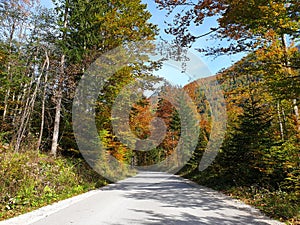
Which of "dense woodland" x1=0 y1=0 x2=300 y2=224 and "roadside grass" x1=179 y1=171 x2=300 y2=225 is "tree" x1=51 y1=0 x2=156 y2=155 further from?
"roadside grass" x1=179 y1=171 x2=300 y2=225

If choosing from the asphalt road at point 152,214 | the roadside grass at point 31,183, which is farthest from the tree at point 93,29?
the asphalt road at point 152,214

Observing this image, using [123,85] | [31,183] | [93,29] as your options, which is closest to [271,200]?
[31,183]

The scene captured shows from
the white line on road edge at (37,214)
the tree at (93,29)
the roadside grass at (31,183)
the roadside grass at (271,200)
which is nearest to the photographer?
the white line on road edge at (37,214)

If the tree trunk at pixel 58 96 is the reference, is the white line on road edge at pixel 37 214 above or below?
below

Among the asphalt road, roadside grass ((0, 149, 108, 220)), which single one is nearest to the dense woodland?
roadside grass ((0, 149, 108, 220))

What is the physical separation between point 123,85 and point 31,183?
7.96 meters

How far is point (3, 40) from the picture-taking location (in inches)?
488

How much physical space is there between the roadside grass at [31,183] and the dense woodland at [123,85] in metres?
0.03

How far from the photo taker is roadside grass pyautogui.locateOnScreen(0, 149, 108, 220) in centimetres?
604

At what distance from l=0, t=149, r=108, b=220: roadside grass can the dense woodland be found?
0.03 meters

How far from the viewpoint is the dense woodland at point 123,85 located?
593cm

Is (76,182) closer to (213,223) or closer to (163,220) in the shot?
(163,220)

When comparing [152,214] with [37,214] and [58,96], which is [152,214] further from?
[58,96]

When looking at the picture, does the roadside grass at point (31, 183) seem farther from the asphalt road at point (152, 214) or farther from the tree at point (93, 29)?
the tree at point (93, 29)
